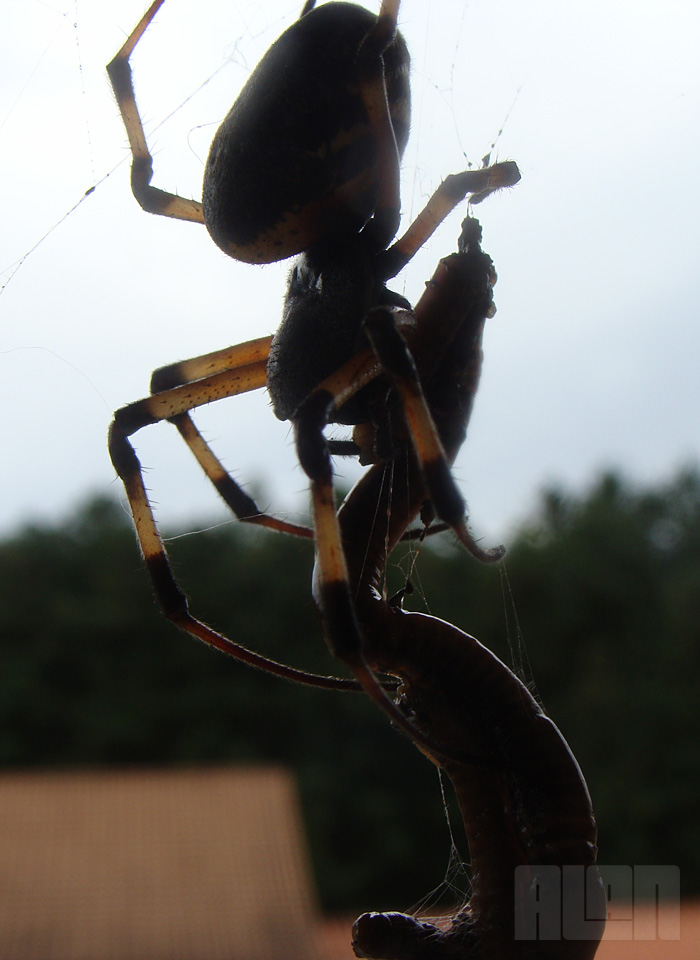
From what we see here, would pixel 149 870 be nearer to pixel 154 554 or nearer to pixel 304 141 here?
pixel 154 554

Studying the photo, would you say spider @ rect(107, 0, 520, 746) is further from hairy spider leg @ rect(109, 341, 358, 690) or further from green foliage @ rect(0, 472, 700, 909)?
green foliage @ rect(0, 472, 700, 909)

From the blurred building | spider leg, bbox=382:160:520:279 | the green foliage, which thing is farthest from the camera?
the green foliage

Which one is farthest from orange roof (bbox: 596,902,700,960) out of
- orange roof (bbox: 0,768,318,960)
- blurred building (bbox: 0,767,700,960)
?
orange roof (bbox: 0,768,318,960)

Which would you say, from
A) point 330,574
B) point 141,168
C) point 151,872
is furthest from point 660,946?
point 151,872

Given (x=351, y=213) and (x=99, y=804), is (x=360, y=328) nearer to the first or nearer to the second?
(x=351, y=213)

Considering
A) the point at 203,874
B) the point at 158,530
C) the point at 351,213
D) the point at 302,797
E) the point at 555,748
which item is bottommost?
the point at 302,797

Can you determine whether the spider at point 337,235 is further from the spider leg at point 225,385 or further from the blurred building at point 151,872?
the blurred building at point 151,872

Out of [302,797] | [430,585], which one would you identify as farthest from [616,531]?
[302,797]
